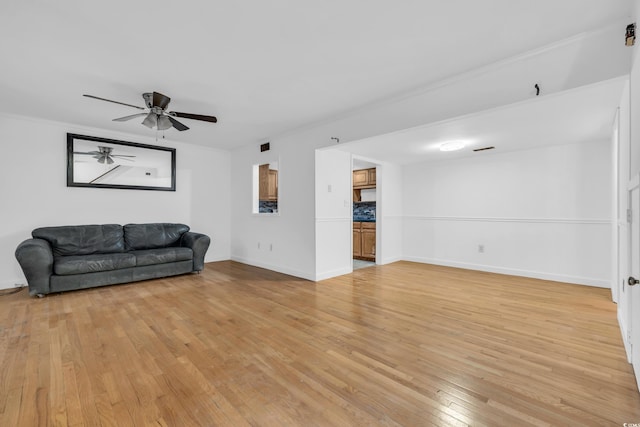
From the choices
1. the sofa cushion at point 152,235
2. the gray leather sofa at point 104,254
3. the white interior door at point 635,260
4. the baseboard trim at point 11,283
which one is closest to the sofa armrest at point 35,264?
the gray leather sofa at point 104,254

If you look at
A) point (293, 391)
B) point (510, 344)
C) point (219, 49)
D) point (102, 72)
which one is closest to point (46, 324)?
point (102, 72)

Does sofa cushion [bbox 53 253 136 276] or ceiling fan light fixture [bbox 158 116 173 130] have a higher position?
ceiling fan light fixture [bbox 158 116 173 130]

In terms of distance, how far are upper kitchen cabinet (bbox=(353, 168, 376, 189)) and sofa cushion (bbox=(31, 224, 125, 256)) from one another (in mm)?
4622

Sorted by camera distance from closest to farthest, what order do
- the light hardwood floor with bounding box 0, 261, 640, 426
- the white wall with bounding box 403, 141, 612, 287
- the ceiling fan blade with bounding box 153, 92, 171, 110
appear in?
the light hardwood floor with bounding box 0, 261, 640, 426 < the ceiling fan blade with bounding box 153, 92, 171, 110 < the white wall with bounding box 403, 141, 612, 287

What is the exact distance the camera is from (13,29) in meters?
2.06

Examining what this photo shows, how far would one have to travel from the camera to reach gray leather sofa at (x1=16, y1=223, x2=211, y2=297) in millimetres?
3512

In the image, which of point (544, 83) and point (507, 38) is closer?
point (507, 38)

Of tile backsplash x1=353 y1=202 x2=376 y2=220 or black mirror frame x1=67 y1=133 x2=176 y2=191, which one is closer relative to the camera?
black mirror frame x1=67 y1=133 x2=176 y2=191

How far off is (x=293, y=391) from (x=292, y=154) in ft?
12.0

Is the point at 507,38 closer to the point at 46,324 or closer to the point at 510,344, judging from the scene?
the point at 510,344

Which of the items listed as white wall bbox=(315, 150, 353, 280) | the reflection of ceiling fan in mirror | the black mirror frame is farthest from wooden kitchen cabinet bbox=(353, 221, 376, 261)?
the reflection of ceiling fan in mirror

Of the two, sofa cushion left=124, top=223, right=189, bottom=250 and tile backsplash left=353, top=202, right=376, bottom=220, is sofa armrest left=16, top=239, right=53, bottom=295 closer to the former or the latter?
sofa cushion left=124, top=223, right=189, bottom=250

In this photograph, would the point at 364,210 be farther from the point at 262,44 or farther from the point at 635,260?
the point at 635,260

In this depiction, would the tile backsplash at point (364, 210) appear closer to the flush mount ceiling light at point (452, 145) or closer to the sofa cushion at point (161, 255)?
the flush mount ceiling light at point (452, 145)
